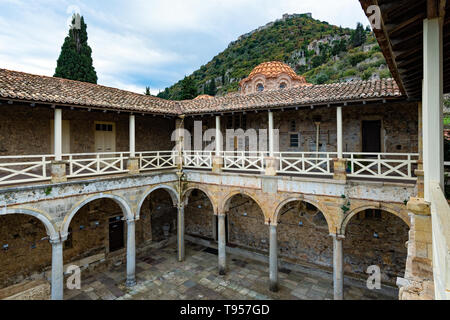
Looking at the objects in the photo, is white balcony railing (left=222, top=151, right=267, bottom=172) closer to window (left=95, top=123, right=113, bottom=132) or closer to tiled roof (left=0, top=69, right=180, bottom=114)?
tiled roof (left=0, top=69, right=180, bottom=114)

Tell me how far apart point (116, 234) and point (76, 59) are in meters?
24.7

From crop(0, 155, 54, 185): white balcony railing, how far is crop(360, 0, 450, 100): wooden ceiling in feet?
32.0

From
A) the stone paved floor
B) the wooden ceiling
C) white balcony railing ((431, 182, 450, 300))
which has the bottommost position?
the stone paved floor

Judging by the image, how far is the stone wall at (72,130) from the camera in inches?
400

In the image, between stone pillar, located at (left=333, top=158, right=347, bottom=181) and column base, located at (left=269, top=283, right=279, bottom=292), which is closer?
stone pillar, located at (left=333, top=158, right=347, bottom=181)

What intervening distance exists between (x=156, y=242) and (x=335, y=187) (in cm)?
1170

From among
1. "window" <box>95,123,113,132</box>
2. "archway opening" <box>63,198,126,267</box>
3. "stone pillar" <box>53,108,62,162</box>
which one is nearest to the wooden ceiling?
"stone pillar" <box>53,108,62,162</box>

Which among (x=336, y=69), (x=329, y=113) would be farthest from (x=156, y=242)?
(x=336, y=69)

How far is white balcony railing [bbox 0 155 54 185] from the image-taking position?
786cm

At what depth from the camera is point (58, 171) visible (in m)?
8.88

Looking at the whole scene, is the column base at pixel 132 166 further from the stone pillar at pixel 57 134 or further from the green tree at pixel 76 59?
the green tree at pixel 76 59

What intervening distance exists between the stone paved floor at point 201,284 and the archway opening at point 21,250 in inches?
70.7

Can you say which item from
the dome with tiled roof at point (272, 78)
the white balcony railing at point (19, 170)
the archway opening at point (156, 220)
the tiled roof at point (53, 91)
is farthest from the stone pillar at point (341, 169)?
the dome with tiled roof at point (272, 78)
